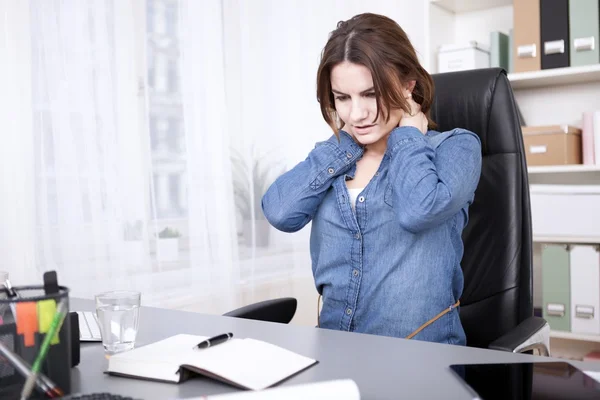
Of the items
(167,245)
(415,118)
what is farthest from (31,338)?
(167,245)

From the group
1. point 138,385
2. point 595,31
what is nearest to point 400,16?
point 595,31

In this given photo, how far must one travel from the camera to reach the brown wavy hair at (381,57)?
128 centimetres

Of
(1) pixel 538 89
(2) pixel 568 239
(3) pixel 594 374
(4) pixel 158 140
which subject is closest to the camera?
(3) pixel 594 374

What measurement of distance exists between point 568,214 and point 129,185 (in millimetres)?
1636

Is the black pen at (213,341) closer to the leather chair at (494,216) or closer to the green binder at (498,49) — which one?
the leather chair at (494,216)

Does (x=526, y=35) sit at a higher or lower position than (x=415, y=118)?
higher

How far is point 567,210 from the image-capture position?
2.41m

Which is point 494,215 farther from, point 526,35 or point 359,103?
point 526,35

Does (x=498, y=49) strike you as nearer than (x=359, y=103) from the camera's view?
No

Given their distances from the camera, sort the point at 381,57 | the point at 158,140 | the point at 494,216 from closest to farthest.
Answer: the point at 381,57 → the point at 494,216 → the point at 158,140

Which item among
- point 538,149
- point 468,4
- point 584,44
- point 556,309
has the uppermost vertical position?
point 468,4

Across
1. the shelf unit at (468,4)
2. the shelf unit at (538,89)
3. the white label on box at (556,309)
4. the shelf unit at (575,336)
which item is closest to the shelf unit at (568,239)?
the shelf unit at (538,89)

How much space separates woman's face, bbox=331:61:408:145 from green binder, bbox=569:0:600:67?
1391mm

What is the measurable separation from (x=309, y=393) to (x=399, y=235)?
0.72m
